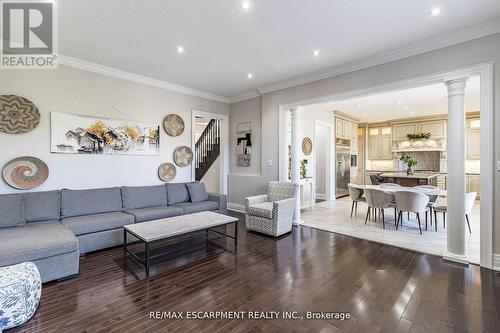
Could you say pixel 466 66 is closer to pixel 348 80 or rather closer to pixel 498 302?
pixel 348 80

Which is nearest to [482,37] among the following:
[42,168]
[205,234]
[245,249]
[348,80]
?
[348,80]

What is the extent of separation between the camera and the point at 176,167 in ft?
17.6

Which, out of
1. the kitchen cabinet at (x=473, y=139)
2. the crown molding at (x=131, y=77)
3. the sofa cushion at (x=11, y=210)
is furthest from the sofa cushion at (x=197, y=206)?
the kitchen cabinet at (x=473, y=139)

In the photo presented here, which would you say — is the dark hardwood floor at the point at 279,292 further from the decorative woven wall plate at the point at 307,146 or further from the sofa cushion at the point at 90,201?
the decorative woven wall plate at the point at 307,146

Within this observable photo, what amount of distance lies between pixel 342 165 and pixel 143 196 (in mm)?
6677

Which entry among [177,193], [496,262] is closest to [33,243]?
[177,193]

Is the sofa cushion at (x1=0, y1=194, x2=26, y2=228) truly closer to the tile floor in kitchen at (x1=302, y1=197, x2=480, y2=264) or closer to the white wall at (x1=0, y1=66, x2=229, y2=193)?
the white wall at (x1=0, y1=66, x2=229, y2=193)

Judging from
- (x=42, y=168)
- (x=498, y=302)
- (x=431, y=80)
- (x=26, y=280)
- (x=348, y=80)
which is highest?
(x=348, y=80)

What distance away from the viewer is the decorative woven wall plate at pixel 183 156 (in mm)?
5344

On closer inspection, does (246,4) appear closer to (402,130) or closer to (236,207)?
(236,207)

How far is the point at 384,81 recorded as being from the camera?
12.5 feet

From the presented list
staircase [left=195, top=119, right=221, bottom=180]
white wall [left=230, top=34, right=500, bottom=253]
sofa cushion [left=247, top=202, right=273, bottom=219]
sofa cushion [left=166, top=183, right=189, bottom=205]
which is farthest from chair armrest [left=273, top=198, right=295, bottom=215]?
staircase [left=195, top=119, right=221, bottom=180]

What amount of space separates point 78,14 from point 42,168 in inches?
92.4

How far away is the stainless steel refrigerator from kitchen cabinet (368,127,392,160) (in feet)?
5.91
